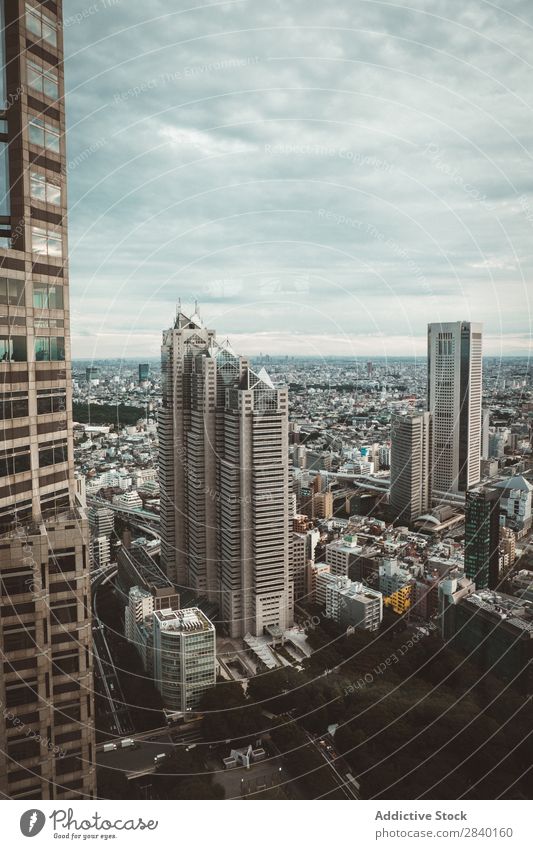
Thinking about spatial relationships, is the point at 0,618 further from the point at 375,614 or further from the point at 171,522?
the point at 171,522

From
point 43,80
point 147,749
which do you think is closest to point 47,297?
point 43,80

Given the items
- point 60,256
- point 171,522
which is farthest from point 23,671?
point 171,522

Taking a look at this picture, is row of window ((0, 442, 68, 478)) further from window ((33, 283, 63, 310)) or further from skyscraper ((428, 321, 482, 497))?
skyscraper ((428, 321, 482, 497))

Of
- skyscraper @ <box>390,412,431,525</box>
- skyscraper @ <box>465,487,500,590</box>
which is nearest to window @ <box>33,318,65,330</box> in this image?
skyscraper @ <box>465,487,500,590</box>

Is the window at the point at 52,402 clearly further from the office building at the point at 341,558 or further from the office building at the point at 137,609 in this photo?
the office building at the point at 341,558

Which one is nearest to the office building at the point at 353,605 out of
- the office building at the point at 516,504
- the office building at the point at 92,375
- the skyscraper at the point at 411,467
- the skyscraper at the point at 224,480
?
the skyscraper at the point at 224,480

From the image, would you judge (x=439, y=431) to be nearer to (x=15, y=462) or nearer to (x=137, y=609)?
(x=137, y=609)

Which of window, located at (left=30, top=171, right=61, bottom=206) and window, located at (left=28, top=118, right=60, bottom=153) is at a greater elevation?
window, located at (left=28, top=118, right=60, bottom=153)
